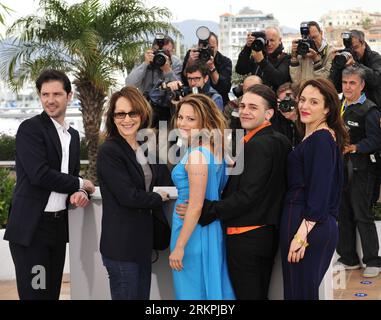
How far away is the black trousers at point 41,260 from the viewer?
11.8ft

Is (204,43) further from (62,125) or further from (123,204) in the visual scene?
(123,204)

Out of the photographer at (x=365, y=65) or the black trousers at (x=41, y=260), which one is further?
the photographer at (x=365, y=65)

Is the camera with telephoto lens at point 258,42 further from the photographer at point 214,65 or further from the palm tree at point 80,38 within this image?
the palm tree at point 80,38

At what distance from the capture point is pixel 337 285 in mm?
5703

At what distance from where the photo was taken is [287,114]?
16.9 ft

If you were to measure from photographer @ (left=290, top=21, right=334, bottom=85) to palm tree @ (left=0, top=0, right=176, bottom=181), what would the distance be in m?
4.13

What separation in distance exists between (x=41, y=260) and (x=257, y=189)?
1306 millimetres

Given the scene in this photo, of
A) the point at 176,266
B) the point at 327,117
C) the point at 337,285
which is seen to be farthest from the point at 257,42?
the point at 176,266

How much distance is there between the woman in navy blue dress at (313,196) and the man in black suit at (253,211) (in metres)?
0.07

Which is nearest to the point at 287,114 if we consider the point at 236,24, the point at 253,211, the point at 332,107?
the point at 332,107

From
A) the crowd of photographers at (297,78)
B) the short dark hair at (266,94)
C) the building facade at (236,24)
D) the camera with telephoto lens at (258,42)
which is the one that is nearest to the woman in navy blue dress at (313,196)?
the short dark hair at (266,94)

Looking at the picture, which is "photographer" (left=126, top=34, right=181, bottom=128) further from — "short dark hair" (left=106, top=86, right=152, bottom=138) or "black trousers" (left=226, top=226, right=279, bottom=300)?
"black trousers" (left=226, top=226, right=279, bottom=300)

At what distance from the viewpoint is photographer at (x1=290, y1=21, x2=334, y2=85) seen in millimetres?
5996

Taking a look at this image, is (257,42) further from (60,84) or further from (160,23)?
(160,23)
